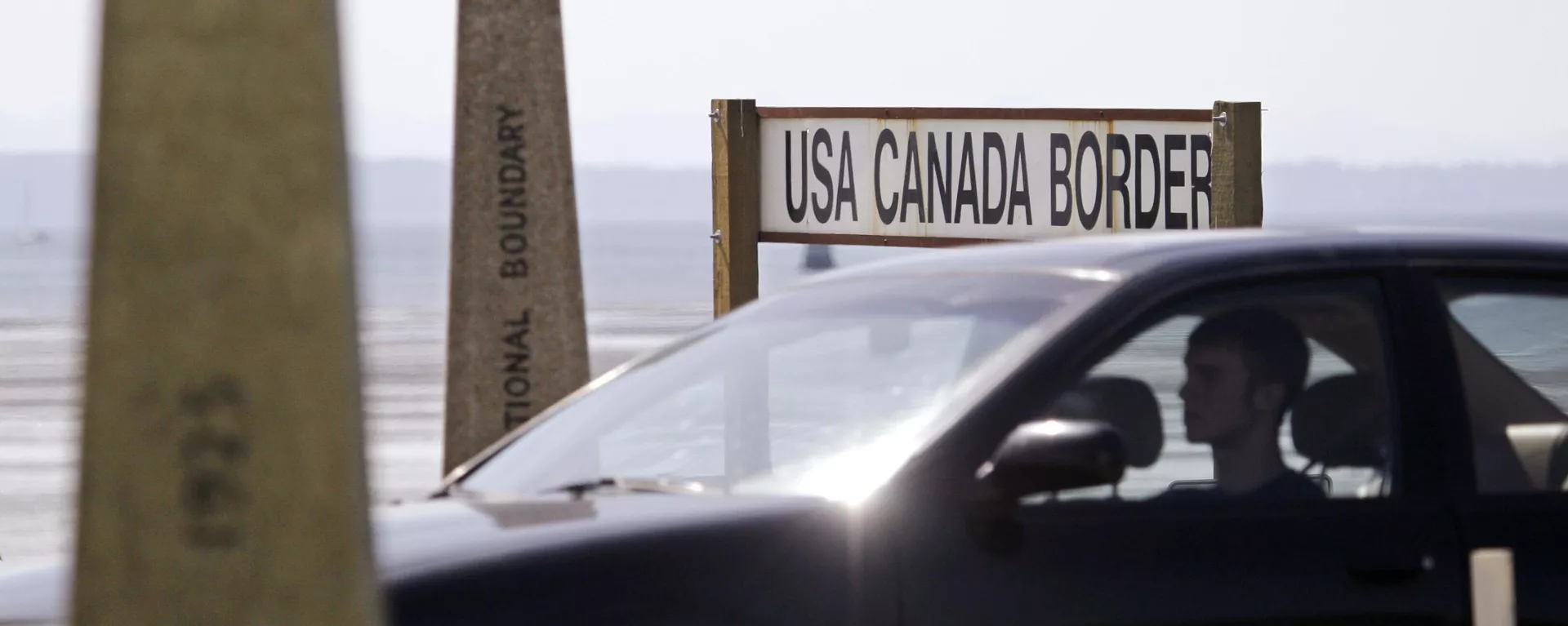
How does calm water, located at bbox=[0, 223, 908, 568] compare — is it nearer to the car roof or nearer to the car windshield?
the car windshield

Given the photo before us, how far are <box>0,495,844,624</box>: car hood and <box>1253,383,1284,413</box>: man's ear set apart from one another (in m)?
1.00

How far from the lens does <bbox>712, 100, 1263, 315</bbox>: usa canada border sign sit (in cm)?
806

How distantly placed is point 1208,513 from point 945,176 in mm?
5071

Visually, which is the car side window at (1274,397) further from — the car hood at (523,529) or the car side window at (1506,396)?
the car hood at (523,529)

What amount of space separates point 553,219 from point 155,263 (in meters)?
→ 5.02

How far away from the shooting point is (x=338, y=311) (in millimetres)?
1223

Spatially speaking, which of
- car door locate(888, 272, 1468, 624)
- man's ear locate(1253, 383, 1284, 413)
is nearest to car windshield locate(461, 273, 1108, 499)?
car door locate(888, 272, 1468, 624)

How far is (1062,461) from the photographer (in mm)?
3324

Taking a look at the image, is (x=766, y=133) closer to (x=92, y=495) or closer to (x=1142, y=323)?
(x=1142, y=323)

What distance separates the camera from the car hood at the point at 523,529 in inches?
129

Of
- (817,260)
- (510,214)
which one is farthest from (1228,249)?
(817,260)

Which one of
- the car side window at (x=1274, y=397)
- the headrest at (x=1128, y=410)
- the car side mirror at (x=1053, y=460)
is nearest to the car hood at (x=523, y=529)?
the car side mirror at (x=1053, y=460)

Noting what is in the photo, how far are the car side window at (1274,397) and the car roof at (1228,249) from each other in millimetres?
81

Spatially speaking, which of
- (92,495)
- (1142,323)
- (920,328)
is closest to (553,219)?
(920,328)
